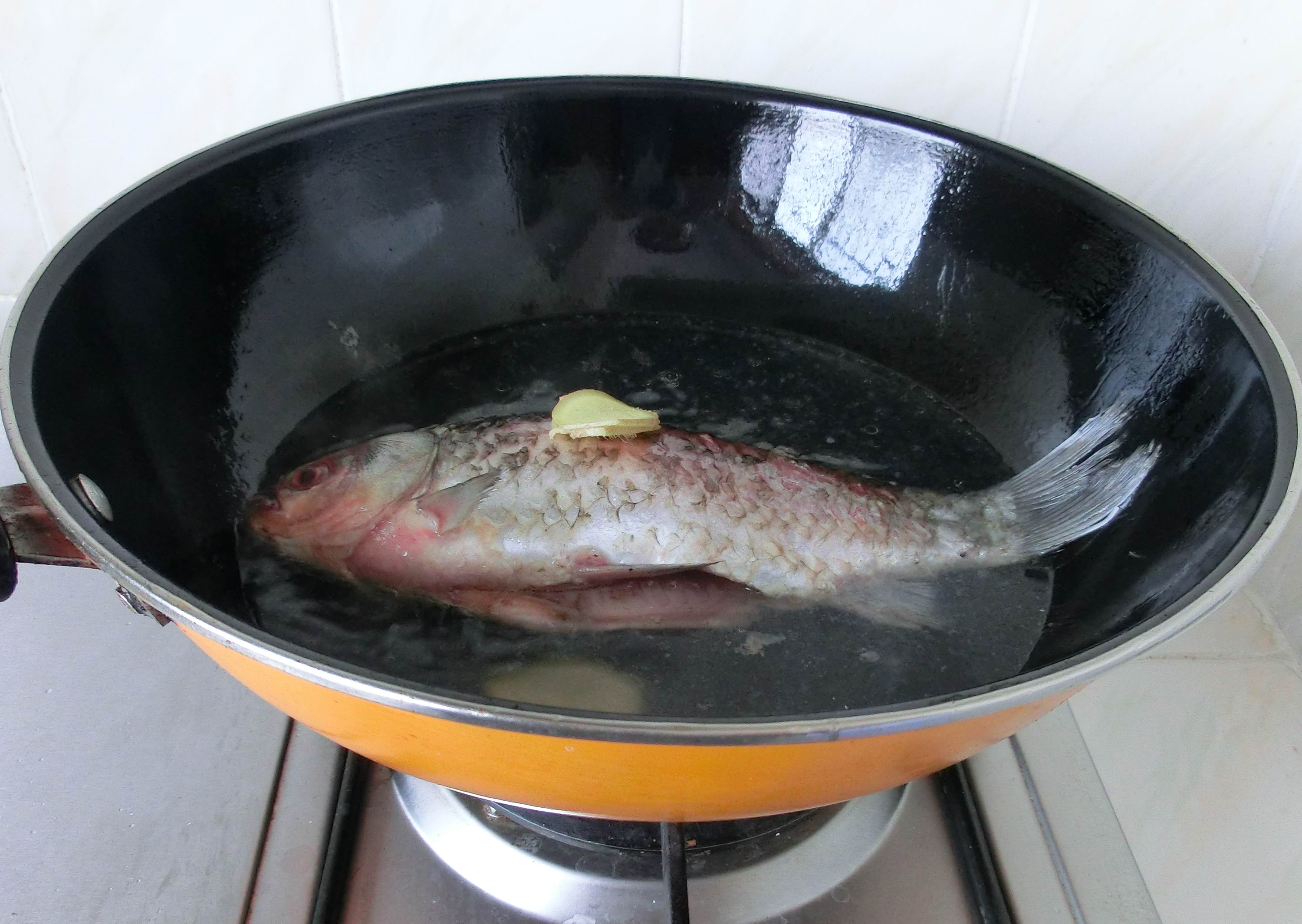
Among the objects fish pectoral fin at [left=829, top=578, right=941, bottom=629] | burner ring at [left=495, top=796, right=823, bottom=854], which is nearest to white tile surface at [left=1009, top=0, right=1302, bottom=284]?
fish pectoral fin at [left=829, top=578, right=941, bottom=629]

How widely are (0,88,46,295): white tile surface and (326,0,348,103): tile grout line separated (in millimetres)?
414

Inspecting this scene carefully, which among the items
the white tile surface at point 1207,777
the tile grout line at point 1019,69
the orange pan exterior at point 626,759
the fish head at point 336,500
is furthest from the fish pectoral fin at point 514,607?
the tile grout line at point 1019,69

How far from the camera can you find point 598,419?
894 mm

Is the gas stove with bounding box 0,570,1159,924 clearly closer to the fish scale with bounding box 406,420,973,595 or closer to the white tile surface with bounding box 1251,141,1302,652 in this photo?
the fish scale with bounding box 406,420,973,595

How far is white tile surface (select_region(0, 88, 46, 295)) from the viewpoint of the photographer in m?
1.22

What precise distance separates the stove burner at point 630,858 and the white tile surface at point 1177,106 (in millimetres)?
851

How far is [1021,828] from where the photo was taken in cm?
82

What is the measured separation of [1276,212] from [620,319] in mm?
800

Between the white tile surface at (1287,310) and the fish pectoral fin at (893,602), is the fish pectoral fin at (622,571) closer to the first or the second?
the fish pectoral fin at (893,602)

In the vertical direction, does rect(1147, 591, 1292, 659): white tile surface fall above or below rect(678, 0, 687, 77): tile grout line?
below

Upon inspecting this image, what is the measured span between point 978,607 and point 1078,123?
0.64 m

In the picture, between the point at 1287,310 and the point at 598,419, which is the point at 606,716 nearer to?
the point at 598,419

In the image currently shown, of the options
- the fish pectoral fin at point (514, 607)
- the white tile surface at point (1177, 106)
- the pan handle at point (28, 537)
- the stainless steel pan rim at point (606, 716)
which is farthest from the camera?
the white tile surface at point (1177, 106)

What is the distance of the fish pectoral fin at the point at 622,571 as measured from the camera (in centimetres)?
89
